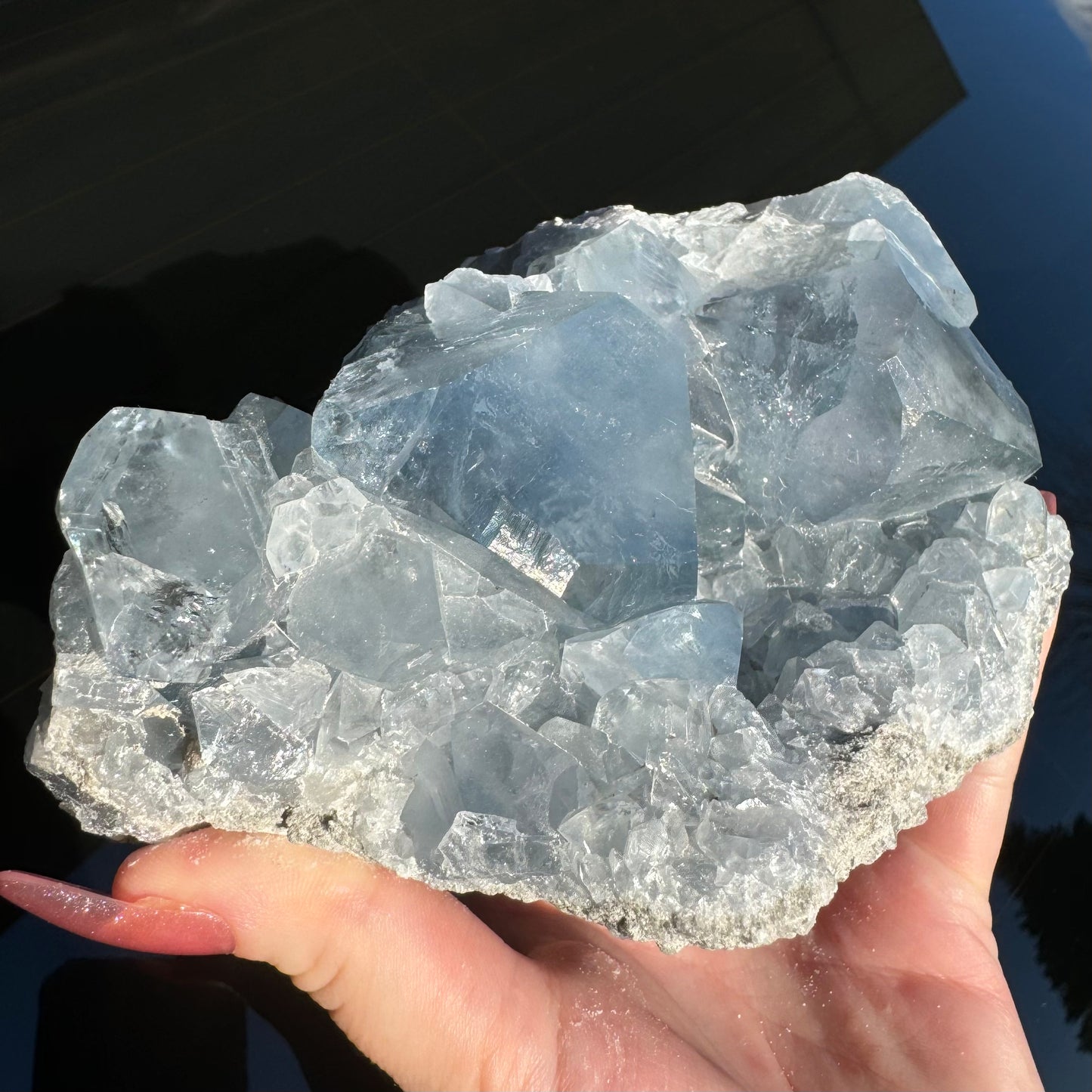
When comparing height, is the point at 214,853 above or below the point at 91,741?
below

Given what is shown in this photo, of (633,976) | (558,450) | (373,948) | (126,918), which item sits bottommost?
(633,976)

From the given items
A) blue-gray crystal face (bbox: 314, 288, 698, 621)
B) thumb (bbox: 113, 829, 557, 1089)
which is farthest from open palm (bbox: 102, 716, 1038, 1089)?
blue-gray crystal face (bbox: 314, 288, 698, 621)

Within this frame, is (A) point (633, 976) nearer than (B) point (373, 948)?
No

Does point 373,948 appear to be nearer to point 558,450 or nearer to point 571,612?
point 571,612

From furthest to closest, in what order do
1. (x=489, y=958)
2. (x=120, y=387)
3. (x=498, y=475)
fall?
(x=120, y=387) < (x=489, y=958) < (x=498, y=475)

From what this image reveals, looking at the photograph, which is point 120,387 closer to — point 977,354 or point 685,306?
point 685,306

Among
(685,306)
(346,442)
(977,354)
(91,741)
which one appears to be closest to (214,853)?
(91,741)

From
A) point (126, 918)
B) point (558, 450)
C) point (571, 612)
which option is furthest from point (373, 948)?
point (558, 450)
